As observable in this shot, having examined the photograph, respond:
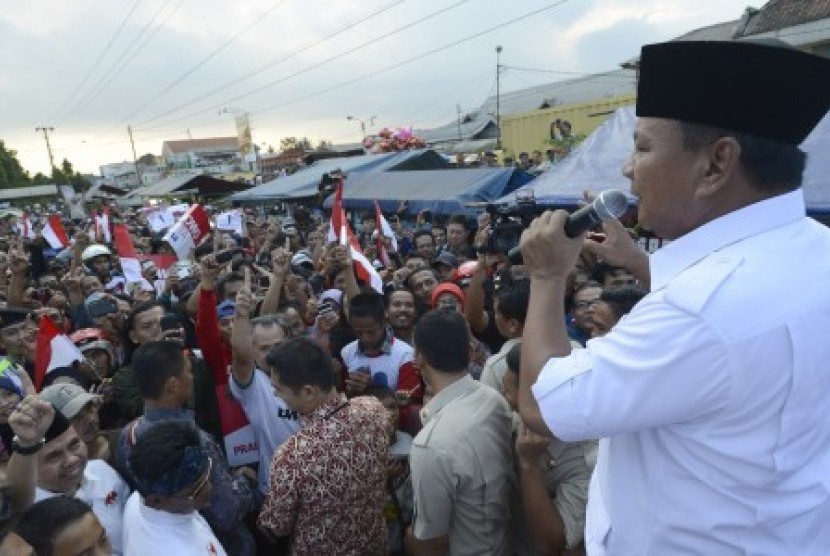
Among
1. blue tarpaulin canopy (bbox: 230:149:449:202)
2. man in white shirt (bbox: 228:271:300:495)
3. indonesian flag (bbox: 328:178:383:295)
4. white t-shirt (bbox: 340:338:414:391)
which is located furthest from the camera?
blue tarpaulin canopy (bbox: 230:149:449:202)

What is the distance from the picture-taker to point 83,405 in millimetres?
3156

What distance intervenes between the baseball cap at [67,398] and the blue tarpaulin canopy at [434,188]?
7.47 m

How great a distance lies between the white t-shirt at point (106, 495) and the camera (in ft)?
9.18

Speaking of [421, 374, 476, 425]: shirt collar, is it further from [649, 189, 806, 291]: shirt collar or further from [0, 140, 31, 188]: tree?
[0, 140, 31, 188]: tree

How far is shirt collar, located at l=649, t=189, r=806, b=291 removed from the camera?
1.17 m

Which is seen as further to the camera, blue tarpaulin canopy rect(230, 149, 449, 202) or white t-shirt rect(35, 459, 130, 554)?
blue tarpaulin canopy rect(230, 149, 449, 202)

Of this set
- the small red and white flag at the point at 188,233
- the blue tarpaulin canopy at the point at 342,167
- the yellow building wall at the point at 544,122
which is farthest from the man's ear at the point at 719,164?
the blue tarpaulin canopy at the point at 342,167

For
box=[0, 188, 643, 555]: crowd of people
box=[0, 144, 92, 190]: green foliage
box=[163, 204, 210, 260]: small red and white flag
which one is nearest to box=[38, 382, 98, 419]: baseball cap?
box=[0, 188, 643, 555]: crowd of people

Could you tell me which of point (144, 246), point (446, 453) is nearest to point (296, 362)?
point (446, 453)

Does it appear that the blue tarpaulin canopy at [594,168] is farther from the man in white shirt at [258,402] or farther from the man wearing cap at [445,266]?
the man in white shirt at [258,402]

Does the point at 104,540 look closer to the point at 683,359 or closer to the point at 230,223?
the point at 683,359

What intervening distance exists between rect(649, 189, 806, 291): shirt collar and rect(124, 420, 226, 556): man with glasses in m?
1.80

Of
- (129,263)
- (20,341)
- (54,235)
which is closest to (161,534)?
(20,341)

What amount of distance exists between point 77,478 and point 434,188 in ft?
33.6
